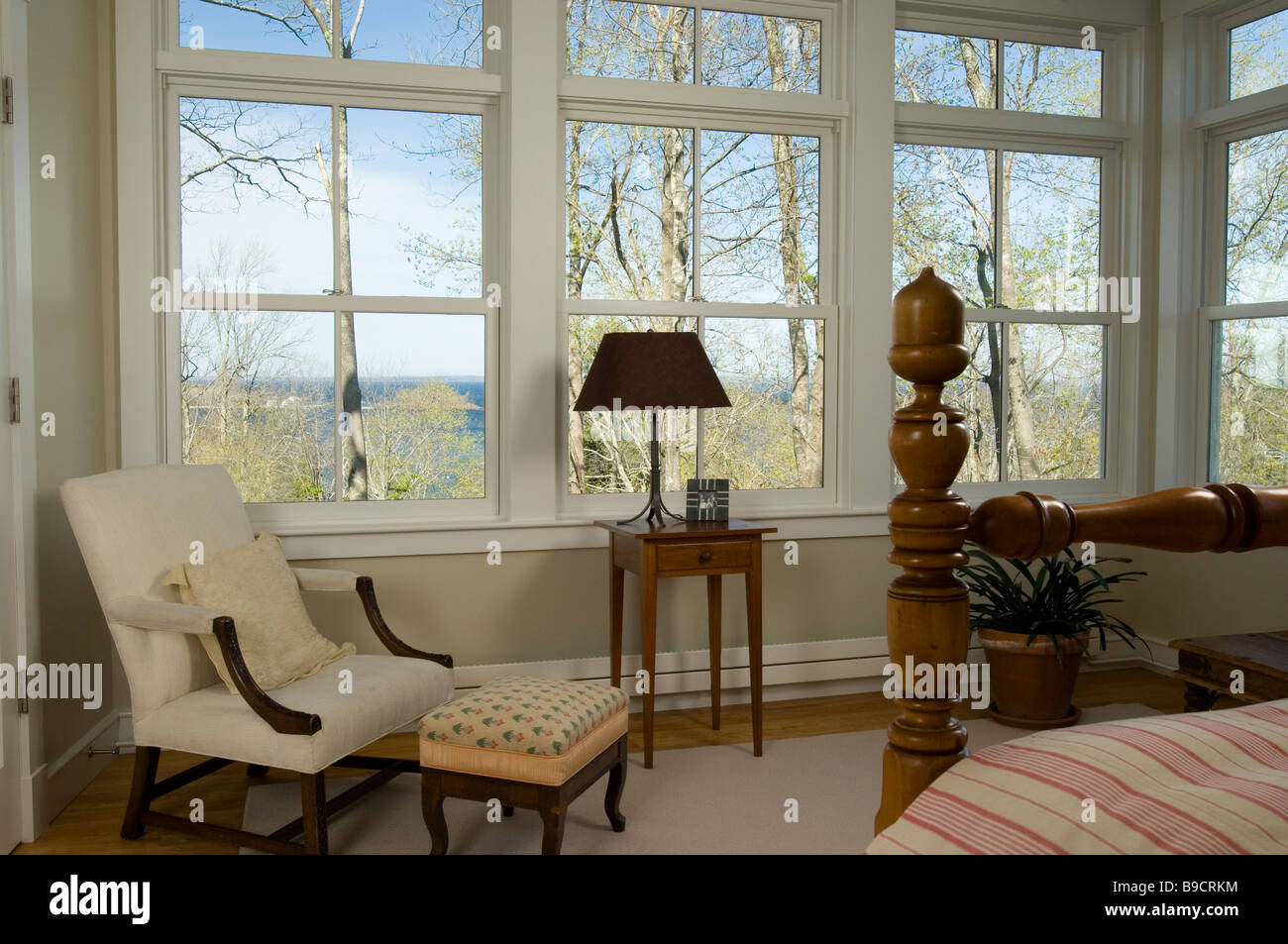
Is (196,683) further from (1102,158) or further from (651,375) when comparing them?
(1102,158)

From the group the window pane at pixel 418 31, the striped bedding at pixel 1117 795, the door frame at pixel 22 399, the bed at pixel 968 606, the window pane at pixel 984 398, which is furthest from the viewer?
the window pane at pixel 984 398

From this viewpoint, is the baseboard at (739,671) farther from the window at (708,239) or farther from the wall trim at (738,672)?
the window at (708,239)

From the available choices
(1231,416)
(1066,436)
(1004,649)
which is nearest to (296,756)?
(1004,649)

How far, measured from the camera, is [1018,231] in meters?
Answer: 4.22

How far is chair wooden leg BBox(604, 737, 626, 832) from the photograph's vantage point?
8.43 ft

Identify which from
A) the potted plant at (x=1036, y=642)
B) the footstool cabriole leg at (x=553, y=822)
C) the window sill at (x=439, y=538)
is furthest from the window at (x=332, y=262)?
the potted plant at (x=1036, y=642)

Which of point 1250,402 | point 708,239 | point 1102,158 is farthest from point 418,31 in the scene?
point 1250,402

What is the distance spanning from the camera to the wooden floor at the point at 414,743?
252 cm

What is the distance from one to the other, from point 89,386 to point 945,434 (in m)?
2.83

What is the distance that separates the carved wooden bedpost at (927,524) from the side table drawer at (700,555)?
178cm

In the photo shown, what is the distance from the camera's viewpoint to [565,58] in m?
3.62

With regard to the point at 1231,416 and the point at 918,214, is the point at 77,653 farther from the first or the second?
the point at 1231,416

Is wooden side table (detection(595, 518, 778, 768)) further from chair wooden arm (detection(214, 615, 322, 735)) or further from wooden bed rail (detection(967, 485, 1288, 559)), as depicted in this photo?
wooden bed rail (detection(967, 485, 1288, 559))

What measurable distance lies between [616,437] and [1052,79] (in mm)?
2508
